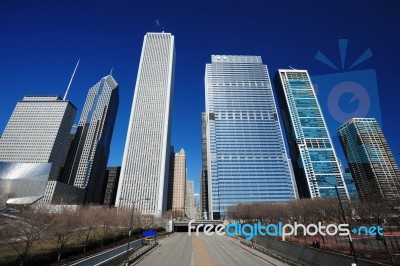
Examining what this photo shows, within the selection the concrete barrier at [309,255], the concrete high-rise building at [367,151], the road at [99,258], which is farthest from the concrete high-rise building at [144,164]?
the road at [99,258]

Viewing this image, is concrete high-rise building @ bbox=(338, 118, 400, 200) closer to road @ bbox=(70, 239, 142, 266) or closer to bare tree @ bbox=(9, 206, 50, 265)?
road @ bbox=(70, 239, 142, 266)

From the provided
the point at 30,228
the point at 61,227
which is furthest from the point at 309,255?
the point at 30,228

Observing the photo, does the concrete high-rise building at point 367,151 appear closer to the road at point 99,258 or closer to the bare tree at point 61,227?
the road at point 99,258

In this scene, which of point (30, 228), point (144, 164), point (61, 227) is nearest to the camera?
point (30, 228)

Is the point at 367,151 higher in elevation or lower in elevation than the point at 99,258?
higher

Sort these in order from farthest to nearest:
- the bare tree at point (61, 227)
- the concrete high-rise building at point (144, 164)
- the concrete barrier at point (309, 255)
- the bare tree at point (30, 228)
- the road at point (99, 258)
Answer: the concrete high-rise building at point (144, 164), the bare tree at point (61, 227), the bare tree at point (30, 228), the road at point (99, 258), the concrete barrier at point (309, 255)

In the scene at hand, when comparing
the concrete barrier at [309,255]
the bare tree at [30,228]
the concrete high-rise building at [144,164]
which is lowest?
the concrete barrier at [309,255]

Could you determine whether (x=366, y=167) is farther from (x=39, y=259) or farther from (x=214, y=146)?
(x=39, y=259)

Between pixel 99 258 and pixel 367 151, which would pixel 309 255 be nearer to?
pixel 99 258

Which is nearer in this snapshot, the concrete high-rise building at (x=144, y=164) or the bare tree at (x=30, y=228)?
the bare tree at (x=30, y=228)

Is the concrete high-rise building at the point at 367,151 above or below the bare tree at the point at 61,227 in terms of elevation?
above

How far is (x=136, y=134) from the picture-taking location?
630 feet

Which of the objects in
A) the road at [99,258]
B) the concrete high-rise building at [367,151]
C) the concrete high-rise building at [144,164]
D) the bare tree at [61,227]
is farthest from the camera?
the concrete high-rise building at [144,164]

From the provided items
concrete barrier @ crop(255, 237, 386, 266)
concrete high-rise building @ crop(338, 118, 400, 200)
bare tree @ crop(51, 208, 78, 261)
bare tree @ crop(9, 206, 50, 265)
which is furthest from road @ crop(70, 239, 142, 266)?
concrete high-rise building @ crop(338, 118, 400, 200)
